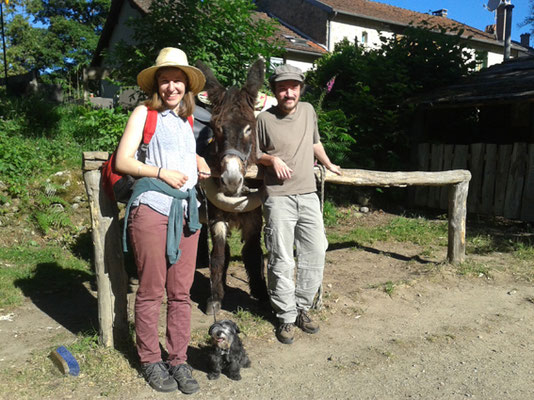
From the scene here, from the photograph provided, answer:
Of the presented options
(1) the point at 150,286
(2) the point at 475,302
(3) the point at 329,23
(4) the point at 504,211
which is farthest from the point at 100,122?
(3) the point at 329,23

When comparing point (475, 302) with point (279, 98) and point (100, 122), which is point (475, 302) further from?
point (100, 122)

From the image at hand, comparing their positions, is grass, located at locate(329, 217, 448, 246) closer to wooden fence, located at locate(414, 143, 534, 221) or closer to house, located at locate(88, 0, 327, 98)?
wooden fence, located at locate(414, 143, 534, 221)

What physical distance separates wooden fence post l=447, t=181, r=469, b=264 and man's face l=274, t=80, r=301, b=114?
3.23 meters

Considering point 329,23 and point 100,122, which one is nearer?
point 100,122

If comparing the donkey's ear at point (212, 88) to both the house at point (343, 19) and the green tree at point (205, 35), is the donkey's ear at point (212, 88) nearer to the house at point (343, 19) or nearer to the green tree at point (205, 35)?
the green tree at point (205, 35)

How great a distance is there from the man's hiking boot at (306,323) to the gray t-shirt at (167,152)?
5.45 ft

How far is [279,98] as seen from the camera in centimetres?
356

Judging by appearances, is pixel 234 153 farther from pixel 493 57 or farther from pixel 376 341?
pixel 493 57

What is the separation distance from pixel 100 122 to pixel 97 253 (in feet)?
16.2

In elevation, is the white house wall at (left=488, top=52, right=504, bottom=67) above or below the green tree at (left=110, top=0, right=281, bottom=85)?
above

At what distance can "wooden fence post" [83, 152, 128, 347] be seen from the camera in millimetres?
3350

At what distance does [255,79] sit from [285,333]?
214 cm

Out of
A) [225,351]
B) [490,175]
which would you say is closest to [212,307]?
[225,351]

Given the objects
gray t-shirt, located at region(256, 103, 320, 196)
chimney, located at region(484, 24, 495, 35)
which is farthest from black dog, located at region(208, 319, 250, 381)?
chimney, located at region(484, 24, 495, 35)
